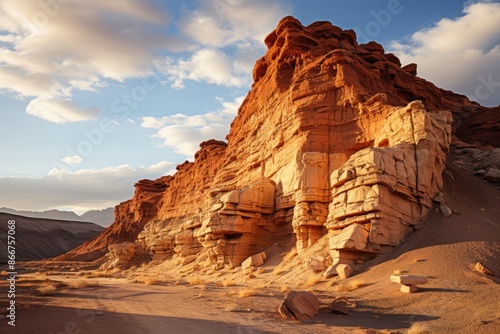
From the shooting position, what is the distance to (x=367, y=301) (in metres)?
11.7

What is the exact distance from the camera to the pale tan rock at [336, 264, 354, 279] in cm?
1501

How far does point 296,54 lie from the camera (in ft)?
97.3

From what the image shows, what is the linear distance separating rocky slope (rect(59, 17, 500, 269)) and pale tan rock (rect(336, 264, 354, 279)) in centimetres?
70

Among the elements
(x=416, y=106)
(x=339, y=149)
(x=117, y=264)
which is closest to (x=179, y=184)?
(x=117, y=264)

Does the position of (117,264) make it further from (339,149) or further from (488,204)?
(488,204)

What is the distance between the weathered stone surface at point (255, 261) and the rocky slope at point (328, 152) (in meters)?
Answer: 1.84

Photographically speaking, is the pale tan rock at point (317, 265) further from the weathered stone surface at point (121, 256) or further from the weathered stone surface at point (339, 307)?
the weathered stone surface at point (121, 256)

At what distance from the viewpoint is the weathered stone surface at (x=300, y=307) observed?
10242mm

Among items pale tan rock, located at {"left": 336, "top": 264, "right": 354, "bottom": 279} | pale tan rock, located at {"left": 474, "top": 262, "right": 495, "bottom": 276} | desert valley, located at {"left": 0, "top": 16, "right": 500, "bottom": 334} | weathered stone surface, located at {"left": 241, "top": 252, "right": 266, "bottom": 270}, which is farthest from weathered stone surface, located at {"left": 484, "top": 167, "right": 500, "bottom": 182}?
weathered stone surface, located at {"left": 241, "top": 252, "right": 266, "bottom": 270}

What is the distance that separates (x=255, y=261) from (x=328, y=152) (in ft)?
27.4

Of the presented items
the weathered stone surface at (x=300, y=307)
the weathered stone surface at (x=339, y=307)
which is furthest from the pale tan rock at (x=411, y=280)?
the weathered stone surface at (x=300, y=307)

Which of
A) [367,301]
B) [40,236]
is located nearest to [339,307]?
[367,301]

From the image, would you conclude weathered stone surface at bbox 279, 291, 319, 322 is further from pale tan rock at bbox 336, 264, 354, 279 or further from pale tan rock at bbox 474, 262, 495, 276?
pale tan rock at bbox 474, 262, 495, 276

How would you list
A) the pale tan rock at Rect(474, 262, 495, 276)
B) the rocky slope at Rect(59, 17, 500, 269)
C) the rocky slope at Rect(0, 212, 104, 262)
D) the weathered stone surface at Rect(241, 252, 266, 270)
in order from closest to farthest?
1. the pale tan rock at Rect(474, 262, 495, 276)
2. the rocky slope at Rect(59, 17, 500, 269)
3. the weathered stone surface at Rect(241, 252, 266, 270)
4. the rocky slope at Rect(0, 212, 104, 262)
